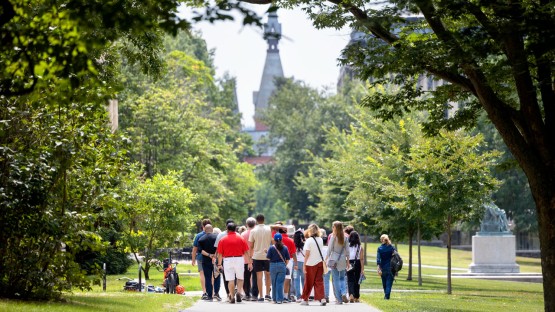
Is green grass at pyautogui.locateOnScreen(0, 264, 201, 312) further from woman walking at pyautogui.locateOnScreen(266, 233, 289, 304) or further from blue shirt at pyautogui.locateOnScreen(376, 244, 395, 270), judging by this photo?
blue shirt at pyautogui.locateOnScreen(376, 244, 395, 270)

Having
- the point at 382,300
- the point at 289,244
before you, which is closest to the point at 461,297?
the point at 382,300

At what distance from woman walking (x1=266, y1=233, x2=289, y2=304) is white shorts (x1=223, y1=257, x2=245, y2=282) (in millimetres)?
823

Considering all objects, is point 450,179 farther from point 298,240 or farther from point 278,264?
point 278,264

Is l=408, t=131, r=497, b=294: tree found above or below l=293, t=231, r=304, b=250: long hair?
above

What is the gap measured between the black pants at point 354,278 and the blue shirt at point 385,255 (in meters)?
0.94

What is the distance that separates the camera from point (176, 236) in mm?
30141

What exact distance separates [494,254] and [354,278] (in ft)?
81.1

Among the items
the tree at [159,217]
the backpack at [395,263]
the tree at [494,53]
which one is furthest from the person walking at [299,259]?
the tree at [494,53]

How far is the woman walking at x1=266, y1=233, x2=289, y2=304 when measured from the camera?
21.3 meters

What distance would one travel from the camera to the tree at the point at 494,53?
15055 millimetres

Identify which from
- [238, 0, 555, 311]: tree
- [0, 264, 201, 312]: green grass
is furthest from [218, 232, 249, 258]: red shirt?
[238, 0, 555, 311]: tree

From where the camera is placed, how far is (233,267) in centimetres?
2073

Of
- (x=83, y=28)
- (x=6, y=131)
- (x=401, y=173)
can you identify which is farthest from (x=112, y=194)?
(x=401, y=173)

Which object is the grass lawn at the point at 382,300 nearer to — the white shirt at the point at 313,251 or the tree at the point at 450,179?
the white shirt at the point at 313,251
